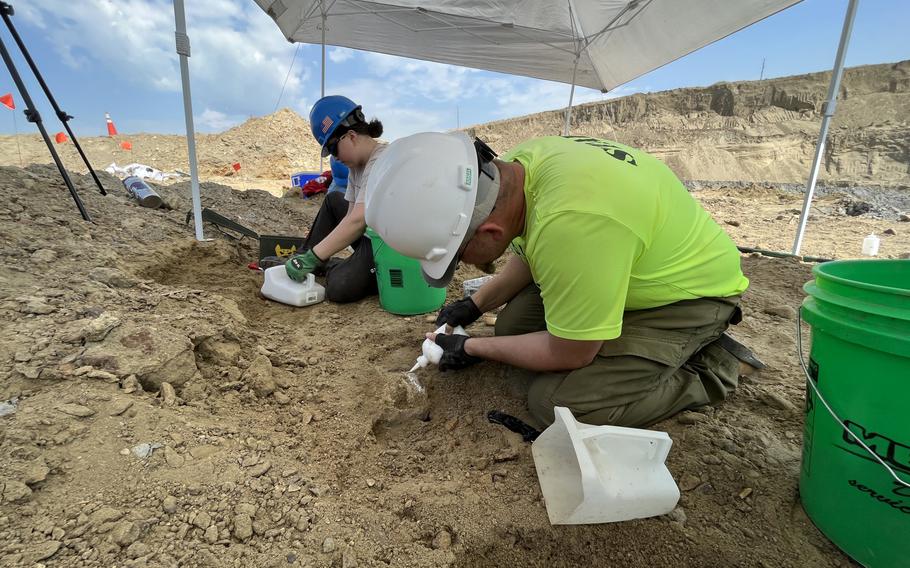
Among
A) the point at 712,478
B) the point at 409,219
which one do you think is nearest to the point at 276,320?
the point at 409,219

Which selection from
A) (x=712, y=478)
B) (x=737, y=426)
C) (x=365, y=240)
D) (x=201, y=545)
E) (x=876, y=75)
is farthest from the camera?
(x=876, y=75)

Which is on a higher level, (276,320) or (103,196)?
(103,196)

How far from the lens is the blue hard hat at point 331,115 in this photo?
275 cm

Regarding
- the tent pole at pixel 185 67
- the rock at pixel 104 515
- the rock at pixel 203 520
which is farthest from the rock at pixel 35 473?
the tent pole at pixel 185 67

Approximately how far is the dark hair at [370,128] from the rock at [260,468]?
2.09m

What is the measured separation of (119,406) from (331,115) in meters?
1.99

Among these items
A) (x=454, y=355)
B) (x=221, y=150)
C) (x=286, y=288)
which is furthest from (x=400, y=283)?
(x=221, y=150)

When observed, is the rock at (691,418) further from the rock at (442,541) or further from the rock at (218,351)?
the rock at (218,351)

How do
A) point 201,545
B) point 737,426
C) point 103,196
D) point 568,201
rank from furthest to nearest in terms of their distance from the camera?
point 103,196
point 737,426
point 568,201
point 201,545

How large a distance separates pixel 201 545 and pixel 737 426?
1.74 meters

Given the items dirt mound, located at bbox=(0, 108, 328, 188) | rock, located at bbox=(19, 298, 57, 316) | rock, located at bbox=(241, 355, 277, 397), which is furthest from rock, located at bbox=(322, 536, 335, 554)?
dirt mound, located at bbox=(0, 108, 328, 188)

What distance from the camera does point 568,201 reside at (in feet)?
3.99

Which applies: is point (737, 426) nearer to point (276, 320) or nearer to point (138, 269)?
point (276, 320)

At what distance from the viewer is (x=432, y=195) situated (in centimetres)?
128
